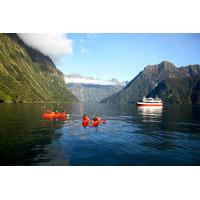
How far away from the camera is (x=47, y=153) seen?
95.1ft

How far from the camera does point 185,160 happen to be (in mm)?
26641

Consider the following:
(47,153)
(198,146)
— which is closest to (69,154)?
(47,153)
